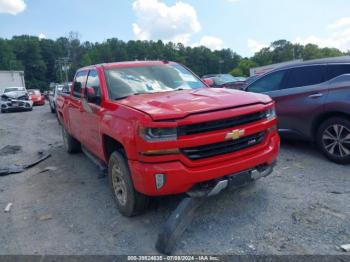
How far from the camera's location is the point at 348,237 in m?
3.36

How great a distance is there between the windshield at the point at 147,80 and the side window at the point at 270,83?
6.68 feet

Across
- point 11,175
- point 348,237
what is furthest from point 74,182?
point 348,237

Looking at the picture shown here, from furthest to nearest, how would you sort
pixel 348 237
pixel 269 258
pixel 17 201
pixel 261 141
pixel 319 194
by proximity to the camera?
pixel 17 201, pixel 319 194, pixel 261 141, pixel 348 237, pixel 269 258

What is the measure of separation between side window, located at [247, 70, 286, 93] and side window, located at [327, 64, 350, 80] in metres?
0.99

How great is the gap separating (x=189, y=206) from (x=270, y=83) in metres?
4.05

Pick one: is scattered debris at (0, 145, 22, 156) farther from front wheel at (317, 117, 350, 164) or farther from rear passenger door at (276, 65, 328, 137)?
front wheel at (317, 117, 350, 164)

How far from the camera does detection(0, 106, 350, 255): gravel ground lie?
11.3ft

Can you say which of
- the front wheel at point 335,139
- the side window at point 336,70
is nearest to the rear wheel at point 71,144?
the front wheel at point 335,139

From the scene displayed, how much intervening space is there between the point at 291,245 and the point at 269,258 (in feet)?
1.07

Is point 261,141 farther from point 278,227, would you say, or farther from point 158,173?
point 158,173

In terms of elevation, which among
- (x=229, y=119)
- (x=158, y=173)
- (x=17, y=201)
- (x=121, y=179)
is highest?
(x=229, y=119)

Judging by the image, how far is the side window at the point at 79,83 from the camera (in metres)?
5.93

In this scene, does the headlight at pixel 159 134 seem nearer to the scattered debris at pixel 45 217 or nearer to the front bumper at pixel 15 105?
the scattered debris at pixel 45 217

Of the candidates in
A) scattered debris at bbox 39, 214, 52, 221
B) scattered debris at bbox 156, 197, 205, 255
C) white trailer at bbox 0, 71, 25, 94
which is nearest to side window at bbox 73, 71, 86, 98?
scattered debris at bbox 39, 214, 52, 221
